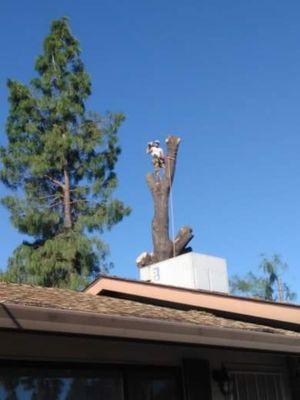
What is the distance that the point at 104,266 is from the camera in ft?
71.5

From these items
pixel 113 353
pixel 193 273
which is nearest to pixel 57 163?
pixel 193 273

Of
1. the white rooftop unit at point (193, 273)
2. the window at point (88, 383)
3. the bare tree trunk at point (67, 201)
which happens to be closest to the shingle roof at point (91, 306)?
the window at point (88, 383)

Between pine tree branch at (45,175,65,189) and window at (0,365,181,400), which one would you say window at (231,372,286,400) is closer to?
window at (0,365,181,400)

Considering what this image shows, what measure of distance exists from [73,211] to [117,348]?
52.9ft

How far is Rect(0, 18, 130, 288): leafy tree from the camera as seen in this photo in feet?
71.8

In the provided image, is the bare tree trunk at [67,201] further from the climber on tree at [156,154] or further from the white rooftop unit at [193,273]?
the white rooftop unit at [193,273]

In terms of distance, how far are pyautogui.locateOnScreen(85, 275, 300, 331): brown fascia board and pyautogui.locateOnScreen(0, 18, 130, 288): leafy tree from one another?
36.1 ft

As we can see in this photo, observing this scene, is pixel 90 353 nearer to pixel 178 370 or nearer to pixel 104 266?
pixel 178 370

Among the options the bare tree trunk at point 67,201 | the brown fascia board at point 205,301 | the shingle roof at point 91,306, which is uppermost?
the bare tree trunk at point 67,201

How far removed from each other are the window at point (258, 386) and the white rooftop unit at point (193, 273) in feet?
8.66

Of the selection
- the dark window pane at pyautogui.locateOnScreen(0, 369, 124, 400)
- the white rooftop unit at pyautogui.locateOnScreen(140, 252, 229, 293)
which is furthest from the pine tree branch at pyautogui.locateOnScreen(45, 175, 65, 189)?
the dark window pane at pyautogui.locateOnScreen(0, 369, 124, 400)

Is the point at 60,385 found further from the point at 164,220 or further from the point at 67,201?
the point at 67,201

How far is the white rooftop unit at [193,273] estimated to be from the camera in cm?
1133

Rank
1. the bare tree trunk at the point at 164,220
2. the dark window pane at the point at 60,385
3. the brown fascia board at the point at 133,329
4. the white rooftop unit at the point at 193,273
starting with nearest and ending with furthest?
the brown fascia board at the point at 133,329 → the dark window pane at the point at 60,385 → the white rooftop unit at the point at 193,273 → the bare tree trunk at the point at 164,220
